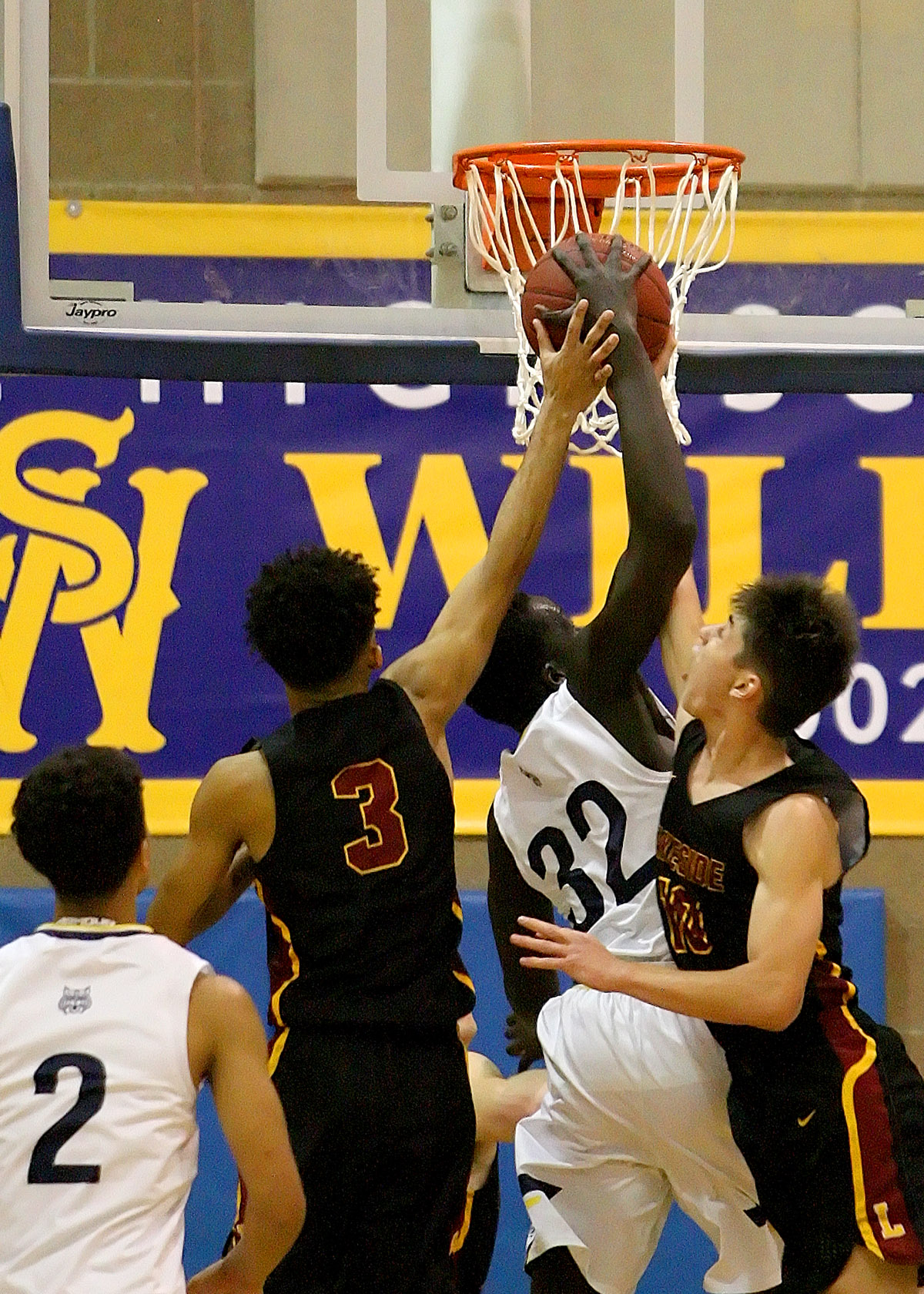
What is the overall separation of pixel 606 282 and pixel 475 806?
2.11 meters

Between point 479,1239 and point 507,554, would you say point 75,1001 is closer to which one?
point 507,554

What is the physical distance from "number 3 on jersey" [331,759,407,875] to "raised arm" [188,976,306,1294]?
52 centimetres

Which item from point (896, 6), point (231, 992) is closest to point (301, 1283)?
point (231, 992)

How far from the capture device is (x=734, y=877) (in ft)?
9.44

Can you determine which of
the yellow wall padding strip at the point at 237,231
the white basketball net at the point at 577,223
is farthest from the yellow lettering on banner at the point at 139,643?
the white basketball net at the point at 577,223

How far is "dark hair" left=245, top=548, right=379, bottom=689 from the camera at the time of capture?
2852 mm

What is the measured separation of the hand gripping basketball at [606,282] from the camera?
315 centimetres

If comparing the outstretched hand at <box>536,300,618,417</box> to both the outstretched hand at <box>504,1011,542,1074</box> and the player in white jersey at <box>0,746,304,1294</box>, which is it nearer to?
the player in white jersey at <box>0,746,304,1294</box>

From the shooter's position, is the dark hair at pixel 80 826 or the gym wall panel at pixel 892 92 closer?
the dark hair at pixel 80 826

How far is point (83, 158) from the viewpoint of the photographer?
16.0 ft

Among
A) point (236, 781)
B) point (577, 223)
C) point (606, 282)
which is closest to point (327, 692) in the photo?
point (236, 781)

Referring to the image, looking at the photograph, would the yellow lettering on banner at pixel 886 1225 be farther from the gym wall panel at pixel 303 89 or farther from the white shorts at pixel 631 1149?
the gym wall panel at pixel 303 89

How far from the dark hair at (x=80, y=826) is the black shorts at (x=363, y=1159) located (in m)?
0.66

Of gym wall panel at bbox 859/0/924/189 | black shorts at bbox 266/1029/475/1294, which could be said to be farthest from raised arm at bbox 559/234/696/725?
gym wall panel at bbox 859/0/924/189
